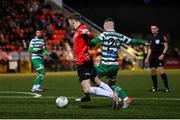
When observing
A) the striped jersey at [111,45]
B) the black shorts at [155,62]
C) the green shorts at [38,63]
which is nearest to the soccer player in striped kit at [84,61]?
the striped jersey at [111,45]

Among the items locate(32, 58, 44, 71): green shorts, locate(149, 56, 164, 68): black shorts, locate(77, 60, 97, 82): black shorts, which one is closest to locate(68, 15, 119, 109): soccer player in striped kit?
locate(77, 60, 97, 82): black shorts

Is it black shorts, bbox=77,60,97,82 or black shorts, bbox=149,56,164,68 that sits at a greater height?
black shorts, bbox=149,56,164,68

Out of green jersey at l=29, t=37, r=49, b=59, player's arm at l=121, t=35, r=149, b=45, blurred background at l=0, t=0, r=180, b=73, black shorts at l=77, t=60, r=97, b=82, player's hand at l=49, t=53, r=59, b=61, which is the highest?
blurred background at l=0, t=0, r=180, b=73

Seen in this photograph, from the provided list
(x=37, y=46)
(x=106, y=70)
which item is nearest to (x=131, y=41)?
(x=106, y=70)

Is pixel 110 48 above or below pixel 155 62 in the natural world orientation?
above

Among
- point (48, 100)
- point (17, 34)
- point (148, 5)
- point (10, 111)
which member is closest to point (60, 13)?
point (17, 34)

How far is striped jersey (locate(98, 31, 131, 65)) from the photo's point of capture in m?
13.3

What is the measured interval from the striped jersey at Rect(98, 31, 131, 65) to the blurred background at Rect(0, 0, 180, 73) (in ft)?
75.5

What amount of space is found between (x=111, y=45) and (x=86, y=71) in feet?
2.85

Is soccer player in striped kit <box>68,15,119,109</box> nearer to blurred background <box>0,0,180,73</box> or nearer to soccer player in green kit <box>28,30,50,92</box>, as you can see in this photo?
soccer player in green kit <box>28,30,50,92</box>

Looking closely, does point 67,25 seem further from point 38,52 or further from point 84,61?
point 84,61

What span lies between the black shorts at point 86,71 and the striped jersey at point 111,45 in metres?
0.32

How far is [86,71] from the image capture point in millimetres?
13289

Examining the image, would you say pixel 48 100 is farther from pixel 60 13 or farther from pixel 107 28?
pixel 60 13
